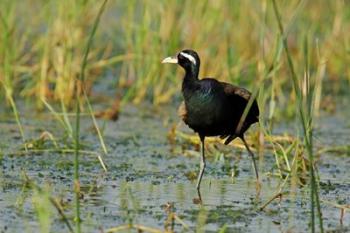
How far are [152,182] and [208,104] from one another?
0.62 meters

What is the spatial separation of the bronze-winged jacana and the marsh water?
353 millimetres

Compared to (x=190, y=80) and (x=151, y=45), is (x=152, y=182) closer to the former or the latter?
(x=190, y=80)

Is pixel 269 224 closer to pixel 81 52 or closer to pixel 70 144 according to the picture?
pixel 70 144

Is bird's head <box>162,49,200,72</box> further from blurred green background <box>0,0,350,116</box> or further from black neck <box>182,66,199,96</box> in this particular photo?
blurred green background <box>0,0,350,116</box>

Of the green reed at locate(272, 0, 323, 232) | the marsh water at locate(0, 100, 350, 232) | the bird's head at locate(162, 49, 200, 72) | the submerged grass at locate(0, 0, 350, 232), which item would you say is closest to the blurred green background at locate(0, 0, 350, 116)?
the submerged grass at locate(0, 0, 350, 232)

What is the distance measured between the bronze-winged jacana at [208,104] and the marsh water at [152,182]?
35cm

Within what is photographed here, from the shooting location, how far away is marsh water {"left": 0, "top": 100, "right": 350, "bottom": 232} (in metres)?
5.52

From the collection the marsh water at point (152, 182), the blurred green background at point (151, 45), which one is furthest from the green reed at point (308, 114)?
the blurred green background at point (151, 45)

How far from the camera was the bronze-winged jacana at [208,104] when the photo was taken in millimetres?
6617

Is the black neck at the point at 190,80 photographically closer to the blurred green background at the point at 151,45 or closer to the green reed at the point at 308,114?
the green reed at the point at 308,114

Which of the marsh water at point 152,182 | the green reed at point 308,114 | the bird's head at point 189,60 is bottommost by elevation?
the marsh water at point 152,182

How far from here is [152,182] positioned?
6.73 metres

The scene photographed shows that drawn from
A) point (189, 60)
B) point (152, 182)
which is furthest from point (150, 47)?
point (152, 182)

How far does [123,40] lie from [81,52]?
105 centimetres
